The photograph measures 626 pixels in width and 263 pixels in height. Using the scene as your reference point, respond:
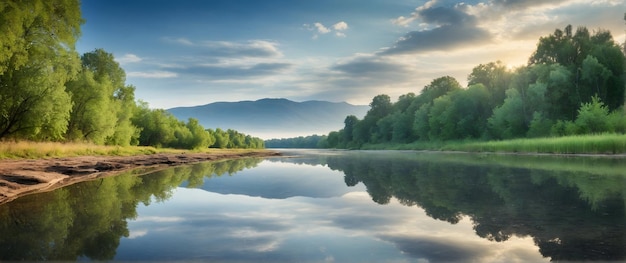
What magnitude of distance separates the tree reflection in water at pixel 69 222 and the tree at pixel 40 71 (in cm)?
1709

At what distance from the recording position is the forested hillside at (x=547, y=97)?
193ft

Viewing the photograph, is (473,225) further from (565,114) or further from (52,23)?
(565,114)

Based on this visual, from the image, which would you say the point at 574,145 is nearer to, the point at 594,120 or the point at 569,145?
the point at 569,145

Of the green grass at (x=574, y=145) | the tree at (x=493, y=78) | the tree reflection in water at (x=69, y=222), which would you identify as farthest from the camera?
the tree at (x=493, y=78)

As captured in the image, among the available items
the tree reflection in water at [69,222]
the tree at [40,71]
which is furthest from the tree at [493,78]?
the tree reflection in water at [69,222]

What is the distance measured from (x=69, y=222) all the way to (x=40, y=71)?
25102mm

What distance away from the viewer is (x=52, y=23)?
2714 cm

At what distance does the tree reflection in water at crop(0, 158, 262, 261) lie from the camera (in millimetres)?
6277

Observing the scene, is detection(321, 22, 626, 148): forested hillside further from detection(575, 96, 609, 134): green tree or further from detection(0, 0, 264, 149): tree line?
detection(0, 0, 264, 149): tree line

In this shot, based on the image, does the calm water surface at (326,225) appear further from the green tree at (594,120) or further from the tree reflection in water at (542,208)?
the green tree at (594,120)

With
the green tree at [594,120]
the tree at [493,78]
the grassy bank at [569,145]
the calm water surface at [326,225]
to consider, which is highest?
the tree at [493,78]

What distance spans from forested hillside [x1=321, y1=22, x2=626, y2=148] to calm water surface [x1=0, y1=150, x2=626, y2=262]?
44.3 m

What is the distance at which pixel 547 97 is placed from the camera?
6544cm

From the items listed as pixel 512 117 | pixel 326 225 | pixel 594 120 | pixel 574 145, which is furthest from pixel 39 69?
pixel 512 117
